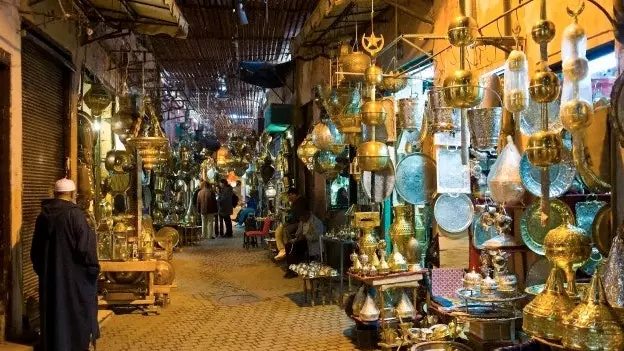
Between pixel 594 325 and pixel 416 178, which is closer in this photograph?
pixel 594 325

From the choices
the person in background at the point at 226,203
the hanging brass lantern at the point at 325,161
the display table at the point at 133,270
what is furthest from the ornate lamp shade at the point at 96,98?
the person in background at the point at 226,203

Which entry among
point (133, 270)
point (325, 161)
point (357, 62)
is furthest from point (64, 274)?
point (325, 161)

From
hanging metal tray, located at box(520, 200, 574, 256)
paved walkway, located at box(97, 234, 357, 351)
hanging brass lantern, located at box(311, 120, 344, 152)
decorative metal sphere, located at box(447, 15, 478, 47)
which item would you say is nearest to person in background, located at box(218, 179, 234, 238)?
paved walkway, located at box(97, 234, 357, 351)

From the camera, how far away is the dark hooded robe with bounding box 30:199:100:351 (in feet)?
13.5

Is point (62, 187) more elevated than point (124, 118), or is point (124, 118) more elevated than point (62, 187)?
point (124, 118)

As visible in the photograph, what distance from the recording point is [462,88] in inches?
109

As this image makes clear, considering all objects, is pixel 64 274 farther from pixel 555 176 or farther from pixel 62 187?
pixel 555 176

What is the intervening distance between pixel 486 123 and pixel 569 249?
4.17 feet

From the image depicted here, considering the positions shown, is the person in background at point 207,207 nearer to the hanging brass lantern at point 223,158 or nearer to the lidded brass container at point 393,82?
the hanging brass lantern at point 223,158

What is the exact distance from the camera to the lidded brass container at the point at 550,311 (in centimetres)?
230

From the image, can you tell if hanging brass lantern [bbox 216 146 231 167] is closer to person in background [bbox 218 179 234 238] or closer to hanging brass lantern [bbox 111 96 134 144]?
person in background [bbox 218 179 234 238]

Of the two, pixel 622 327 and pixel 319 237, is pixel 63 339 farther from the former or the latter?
pixel 319 237

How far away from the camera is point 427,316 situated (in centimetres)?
455

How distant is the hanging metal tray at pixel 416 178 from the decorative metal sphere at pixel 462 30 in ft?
6.88
